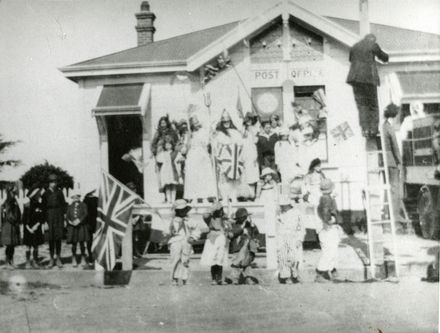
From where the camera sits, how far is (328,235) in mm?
6383

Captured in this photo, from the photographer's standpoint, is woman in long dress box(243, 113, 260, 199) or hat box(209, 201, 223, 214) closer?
hat box(209, 201, 223, 214)

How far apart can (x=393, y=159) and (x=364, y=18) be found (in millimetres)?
1883

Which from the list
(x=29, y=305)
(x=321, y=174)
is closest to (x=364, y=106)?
(x=321, y=174)

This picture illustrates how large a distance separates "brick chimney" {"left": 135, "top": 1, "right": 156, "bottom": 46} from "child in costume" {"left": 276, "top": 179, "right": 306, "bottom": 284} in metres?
2.78

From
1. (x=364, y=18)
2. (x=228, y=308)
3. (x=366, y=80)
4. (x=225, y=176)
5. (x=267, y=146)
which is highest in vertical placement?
A: (x=364, y=18)

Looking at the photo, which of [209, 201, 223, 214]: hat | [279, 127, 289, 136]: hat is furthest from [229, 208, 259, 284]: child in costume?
[279, 127, 289, 136]: hat

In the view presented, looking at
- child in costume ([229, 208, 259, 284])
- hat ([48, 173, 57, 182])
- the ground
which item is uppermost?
hat ([48, 173, 57, 182])

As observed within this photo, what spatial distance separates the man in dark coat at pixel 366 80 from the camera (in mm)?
6449

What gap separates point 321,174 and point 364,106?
108 centimetres

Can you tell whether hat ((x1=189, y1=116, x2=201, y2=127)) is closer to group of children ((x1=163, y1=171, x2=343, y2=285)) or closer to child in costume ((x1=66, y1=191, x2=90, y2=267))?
group of children ((x1=163, y1=171, x2=343, y2=285))

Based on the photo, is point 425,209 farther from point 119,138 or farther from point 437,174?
point 119,138

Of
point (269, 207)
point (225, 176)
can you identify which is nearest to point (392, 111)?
point (269, 207)

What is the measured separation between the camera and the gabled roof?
6.39 meters

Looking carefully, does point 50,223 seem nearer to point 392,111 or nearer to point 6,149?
point 6,149
